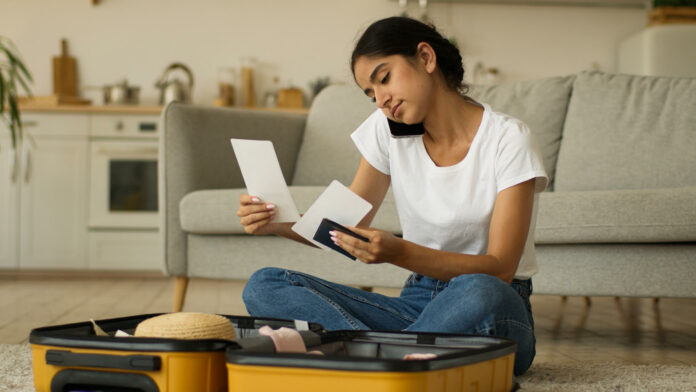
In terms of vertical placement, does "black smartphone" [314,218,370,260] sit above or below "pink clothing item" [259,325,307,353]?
above

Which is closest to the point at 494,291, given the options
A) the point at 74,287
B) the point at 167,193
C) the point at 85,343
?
the point at 85,343

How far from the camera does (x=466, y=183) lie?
4.82 ft

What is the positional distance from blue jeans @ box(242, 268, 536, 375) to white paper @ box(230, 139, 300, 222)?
0.17 m

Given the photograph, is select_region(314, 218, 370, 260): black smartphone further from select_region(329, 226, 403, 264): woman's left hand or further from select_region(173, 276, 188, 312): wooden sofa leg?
select_region(173, 276, 188, 312): wooden sofa leg

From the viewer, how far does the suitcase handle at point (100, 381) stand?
1020 millimetres

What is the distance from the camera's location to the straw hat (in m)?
1.08

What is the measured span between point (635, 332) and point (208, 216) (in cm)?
141

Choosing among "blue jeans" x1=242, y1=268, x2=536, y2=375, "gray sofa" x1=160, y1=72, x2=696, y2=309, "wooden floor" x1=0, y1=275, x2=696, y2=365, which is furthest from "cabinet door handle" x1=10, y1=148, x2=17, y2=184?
"blue jeans" x1=242, y1=268, x2=536, y2=375

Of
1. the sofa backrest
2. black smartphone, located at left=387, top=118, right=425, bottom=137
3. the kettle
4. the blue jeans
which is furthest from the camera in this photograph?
the kettle

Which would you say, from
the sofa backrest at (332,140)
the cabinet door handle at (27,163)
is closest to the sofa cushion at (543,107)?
the sofa backrest at (332,140)

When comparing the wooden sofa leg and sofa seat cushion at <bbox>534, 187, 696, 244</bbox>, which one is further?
the wooden sofa leg

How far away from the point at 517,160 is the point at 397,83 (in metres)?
0.26

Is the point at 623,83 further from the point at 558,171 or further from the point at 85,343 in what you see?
the point at 85,343

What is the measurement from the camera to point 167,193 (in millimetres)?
2549
